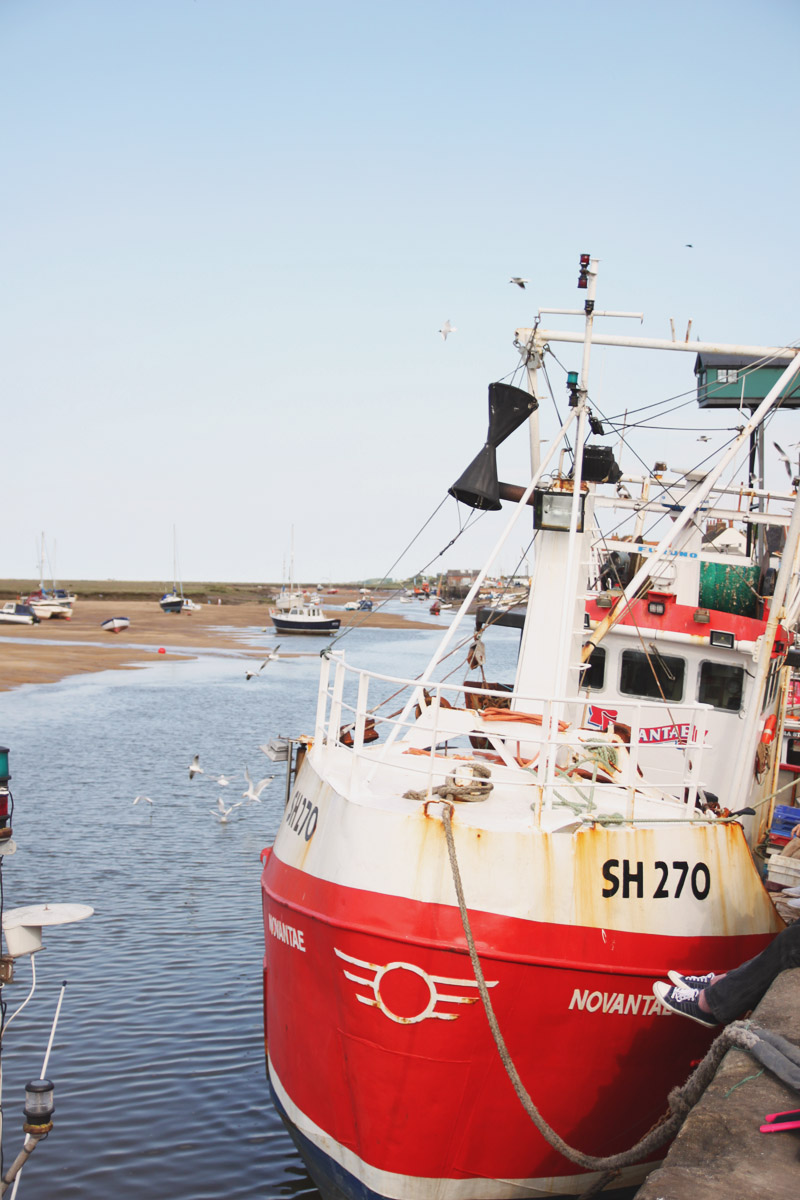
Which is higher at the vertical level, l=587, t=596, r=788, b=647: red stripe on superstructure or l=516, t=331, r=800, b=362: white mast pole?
l=516, t=331, r=800, b=362: white mast pole

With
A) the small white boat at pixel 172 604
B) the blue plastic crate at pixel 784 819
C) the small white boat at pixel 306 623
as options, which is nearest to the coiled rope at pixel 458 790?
the blue plastic crate at pixel 784 819

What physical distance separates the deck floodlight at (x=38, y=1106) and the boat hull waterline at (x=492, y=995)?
6.40 ft

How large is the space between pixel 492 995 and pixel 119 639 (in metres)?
70.0

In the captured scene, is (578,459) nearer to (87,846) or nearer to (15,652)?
(87,846)

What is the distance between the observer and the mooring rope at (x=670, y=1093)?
19.6 feet

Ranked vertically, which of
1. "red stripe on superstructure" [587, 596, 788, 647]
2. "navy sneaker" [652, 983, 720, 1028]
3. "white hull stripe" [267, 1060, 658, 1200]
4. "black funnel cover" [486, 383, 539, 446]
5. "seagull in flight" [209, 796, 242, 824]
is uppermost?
"black funnel cover" [486, 383, 539, 446]

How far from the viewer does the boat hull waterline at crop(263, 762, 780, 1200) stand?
702 centimetres

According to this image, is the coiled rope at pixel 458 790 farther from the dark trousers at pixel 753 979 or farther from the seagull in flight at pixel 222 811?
the seagull in flight at pixel 222 811

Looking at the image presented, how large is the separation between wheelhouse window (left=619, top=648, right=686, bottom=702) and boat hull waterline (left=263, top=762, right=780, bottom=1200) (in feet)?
14.2

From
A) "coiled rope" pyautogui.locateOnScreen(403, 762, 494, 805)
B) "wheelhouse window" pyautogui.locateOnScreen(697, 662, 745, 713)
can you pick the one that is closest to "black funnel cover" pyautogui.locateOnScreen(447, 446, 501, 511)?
"coiled rope" pyautogui.locateOnScreen(403, 762, 494, 805)

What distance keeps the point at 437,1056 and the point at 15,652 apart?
54136 mm

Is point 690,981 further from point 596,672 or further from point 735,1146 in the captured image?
point 596,672

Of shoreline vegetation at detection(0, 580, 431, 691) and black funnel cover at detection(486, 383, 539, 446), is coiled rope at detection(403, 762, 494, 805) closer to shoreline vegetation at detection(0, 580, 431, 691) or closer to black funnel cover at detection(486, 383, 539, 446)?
black funnel cover at detection(486, 383, 539, 446)

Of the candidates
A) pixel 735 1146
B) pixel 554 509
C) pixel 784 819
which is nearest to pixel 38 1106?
pixel 735 1146
